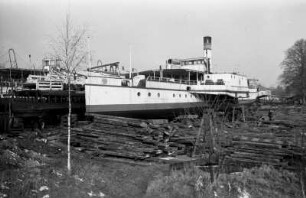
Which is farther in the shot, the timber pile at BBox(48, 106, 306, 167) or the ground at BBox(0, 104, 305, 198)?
the timber pile at BBox(48, 106, 306, 167)

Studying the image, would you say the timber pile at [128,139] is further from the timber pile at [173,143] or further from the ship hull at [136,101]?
the ship hull at [136,101]

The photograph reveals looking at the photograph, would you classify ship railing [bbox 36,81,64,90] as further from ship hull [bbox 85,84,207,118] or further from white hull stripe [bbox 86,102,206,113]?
white hull stripe [bbox 86,102,206,113]

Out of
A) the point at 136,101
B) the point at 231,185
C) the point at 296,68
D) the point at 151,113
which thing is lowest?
the point at 231,185

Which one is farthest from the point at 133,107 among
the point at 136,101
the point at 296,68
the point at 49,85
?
the point at 296,68

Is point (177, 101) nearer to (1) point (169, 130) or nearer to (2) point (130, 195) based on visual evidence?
(1) point (169, 130)

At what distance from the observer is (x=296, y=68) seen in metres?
54.7

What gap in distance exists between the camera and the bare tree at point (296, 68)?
52819mm

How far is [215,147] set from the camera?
40.0 ft

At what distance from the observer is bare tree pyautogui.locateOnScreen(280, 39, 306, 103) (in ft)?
173

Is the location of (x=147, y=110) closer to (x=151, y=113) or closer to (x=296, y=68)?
(x=151, y=113)

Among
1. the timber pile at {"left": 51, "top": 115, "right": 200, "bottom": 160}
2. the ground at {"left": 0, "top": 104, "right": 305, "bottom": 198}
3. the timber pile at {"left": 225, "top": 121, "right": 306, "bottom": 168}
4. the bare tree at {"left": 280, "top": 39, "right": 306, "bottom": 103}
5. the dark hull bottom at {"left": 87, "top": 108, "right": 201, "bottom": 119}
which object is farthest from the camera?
the bare tree at {"left": 280, "top": 39, "right": 306, "bottom": 103}

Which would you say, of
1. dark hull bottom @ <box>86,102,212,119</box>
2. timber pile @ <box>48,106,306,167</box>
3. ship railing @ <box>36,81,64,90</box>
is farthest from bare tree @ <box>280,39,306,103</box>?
ship railing @ <box>36,81,64,90</box>

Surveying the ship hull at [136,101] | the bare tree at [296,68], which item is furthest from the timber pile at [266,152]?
the bare tree at [296,68]

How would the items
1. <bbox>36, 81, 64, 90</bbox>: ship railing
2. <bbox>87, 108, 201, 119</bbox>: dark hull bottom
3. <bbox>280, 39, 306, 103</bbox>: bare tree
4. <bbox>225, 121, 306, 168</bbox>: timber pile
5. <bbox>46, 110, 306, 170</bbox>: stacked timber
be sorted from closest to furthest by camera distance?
<bbox>225, 121, 306, 168</bbox>: timber pile < <bbox>46, 110, 306, 170</bbox>: stacked timber < <bbox>87, 108, 201, 119</bbox>: dark hull bottom < <bbox>36, 81, 64, 90</bbox>: ship railing < <bbox>280, 39, 306, 103</bbox>: bare tree
